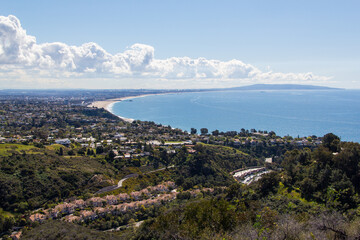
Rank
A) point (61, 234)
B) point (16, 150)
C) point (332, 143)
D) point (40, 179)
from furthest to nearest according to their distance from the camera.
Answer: point (16, 150) → point (40, 179) → point (332, 143) → point (61, 234)

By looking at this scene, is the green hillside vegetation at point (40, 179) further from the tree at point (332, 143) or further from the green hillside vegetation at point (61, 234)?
the tree at point (332, 143)

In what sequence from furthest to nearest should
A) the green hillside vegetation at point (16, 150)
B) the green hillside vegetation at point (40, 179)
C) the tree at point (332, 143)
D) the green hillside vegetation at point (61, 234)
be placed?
the green hillside vegetation at point (16, 150)
the tree at point (332, 143)
the green hillside vegetation at point (40, 179)
the green hillside vegetation at point (61, 234)

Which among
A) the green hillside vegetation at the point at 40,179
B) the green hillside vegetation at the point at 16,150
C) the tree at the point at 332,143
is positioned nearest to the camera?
the green hillside vegetation at the point at 40,179

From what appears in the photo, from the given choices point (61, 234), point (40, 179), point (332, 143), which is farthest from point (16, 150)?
point (332, 143)

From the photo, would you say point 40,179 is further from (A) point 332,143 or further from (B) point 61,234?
(A) point 332,143

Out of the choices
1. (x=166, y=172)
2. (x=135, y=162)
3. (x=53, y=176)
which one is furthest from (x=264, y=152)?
(x=53, y=176)

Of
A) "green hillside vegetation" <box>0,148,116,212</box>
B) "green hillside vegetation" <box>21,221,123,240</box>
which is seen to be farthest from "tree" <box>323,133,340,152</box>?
"green hillside vegetation" <box>0,148,116,212</box>

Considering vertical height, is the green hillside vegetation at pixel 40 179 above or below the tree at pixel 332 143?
below

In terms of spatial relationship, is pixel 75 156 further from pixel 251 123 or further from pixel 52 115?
pixel 251 123

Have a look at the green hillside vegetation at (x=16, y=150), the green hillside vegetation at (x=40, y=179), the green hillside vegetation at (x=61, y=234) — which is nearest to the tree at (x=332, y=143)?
the green hillside vegetation at (x=61, y=234)

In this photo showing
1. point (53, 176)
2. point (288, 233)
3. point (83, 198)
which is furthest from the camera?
point (53, 176)

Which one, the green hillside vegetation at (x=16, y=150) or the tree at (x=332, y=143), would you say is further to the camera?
the green hillside vegetation at (x=16, y=150)
